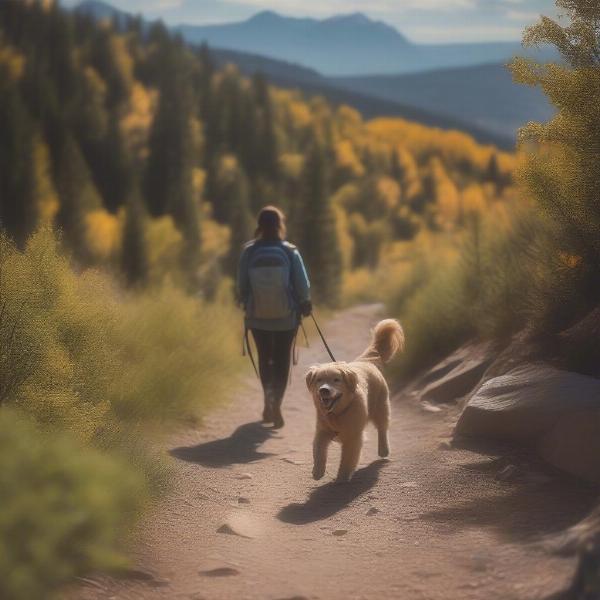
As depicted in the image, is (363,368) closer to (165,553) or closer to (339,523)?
(339,523)

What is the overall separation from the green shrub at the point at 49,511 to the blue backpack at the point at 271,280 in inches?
169

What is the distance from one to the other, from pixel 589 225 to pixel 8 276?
459 cm

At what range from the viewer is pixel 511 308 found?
8.91m

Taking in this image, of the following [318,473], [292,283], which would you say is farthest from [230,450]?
[292,283]

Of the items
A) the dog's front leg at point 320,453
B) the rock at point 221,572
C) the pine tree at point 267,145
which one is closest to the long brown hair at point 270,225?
the dog's front leg at point 320,453

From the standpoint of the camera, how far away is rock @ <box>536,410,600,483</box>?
17.9 feet

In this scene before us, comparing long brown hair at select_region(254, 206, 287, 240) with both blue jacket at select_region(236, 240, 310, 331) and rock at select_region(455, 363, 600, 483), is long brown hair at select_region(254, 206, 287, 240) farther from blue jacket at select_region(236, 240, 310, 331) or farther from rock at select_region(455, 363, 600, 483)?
rock at select_region(455, 363, 600, 483)

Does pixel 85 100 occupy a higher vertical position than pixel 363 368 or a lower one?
higher

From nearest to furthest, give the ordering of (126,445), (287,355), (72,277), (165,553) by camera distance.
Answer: (165,553), (126,445), (72,277), (287,355)

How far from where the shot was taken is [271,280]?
8.54 m

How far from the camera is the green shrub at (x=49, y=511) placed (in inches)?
134

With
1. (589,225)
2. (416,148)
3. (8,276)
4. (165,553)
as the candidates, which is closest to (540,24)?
(589,225)

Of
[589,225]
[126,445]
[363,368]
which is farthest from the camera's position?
[363,368]

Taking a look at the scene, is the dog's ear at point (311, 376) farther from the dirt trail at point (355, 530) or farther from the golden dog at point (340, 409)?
the dirt trail at point (355, 530)
